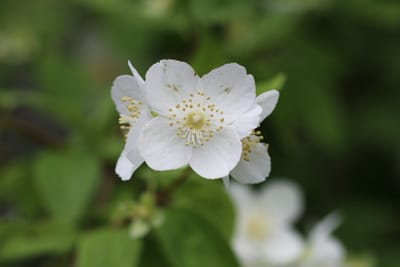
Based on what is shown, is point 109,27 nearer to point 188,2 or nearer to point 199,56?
point 188,2

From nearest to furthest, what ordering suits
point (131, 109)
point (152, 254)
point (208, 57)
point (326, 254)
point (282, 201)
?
point (131, 109), point (152, 254), point (208, 57), point (326, 254), point (282, 201)

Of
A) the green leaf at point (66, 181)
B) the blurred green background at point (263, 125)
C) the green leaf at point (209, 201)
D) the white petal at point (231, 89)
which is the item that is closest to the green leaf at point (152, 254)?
the blurred green background at point (263, 125)

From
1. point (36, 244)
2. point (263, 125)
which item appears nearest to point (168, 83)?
point (36, 244)

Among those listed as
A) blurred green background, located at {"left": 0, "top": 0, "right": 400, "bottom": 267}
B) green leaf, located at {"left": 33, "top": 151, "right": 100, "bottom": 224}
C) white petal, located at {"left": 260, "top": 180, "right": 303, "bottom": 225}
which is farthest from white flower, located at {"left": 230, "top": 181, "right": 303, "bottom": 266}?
green leaf, located at {"left": 33, "top": 151, "right": 100, "bottom": 224}

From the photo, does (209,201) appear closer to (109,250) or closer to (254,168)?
(109,250)

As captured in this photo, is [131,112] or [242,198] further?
[242,198]

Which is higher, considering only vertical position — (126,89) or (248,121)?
(126,89)

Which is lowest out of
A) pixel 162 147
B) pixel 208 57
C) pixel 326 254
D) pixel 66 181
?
pixel 326 254

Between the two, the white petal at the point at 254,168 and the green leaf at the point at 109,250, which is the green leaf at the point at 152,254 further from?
the white petal at the point at 254,168
